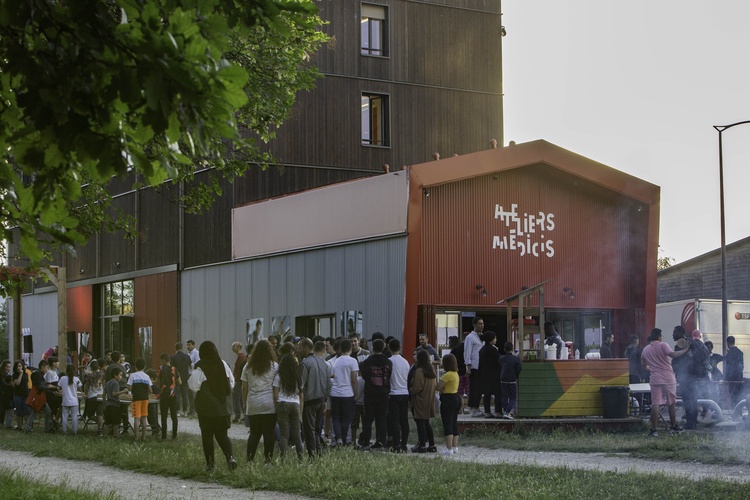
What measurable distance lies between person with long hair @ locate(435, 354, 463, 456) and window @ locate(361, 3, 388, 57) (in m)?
25.0

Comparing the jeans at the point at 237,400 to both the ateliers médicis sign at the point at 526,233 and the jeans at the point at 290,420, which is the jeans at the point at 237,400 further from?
the jeans at the point at 290,420

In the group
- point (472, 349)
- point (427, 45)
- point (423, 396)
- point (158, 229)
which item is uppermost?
point (427, 45)

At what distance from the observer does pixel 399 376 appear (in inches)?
753

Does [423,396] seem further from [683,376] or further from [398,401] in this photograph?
[683,376]

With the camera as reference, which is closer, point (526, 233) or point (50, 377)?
point (50, 377)

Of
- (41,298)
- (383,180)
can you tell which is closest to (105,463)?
(383,180)

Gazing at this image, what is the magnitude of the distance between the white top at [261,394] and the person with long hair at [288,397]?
8cm

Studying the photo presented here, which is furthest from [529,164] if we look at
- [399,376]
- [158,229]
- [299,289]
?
[158,229]

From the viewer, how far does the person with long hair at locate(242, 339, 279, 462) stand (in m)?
15.9


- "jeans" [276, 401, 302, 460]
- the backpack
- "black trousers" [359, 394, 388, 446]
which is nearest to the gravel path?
"black trousers" [359, 394, 388, 446]

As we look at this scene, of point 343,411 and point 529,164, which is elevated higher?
point 529,164

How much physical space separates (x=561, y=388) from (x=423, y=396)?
4.80 metres

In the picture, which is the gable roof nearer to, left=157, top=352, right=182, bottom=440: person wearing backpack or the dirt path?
left=157, top=352, right=182, bottom=440: person wearing backpack

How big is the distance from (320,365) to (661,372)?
6901mm
